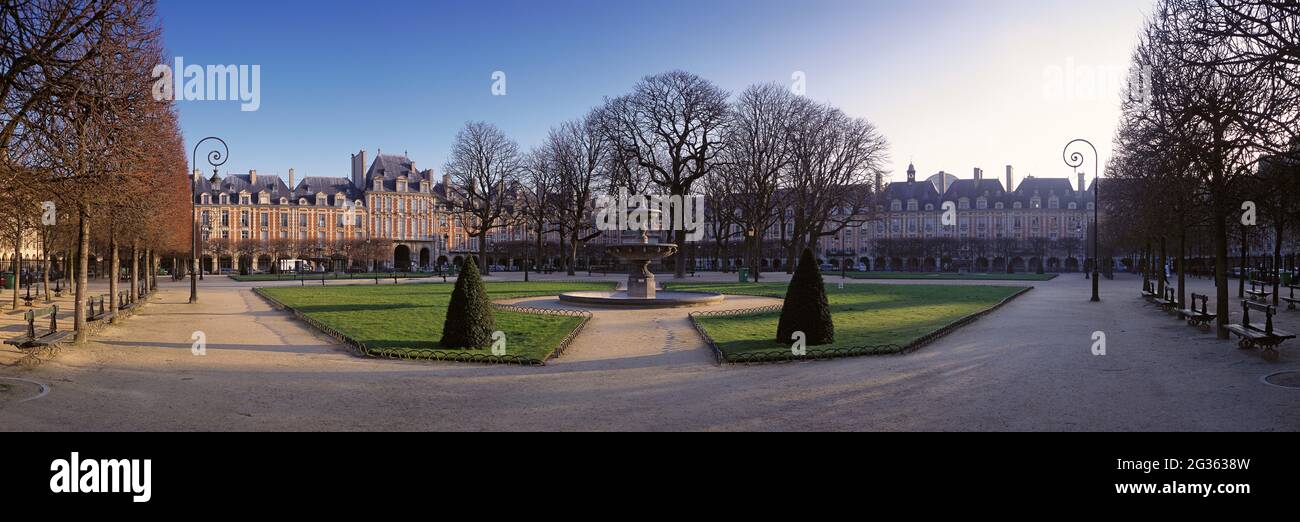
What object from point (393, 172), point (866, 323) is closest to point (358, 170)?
point (393, 172)

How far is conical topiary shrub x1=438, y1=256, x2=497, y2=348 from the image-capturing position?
1397 centimetres

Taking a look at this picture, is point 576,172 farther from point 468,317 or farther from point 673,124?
point 468,317

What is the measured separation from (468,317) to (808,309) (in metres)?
6.41

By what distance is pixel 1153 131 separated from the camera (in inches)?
638

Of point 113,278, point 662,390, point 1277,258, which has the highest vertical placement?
point 1277,258

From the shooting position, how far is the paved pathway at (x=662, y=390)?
7.95 metres

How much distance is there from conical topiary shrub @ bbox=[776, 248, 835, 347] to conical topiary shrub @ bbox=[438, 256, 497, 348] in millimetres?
5740

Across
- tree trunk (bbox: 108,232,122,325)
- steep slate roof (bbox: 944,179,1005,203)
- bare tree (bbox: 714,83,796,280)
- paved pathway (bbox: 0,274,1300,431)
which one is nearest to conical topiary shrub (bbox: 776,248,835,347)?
paved pathway (bbox: 0,274,1300,431)

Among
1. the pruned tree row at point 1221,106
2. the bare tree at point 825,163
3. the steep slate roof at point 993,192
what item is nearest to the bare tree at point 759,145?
the bare tree at point 825,163

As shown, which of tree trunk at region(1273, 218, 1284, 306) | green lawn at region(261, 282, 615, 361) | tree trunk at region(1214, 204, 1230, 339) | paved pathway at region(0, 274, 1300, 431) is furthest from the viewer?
tree trunk at region(1273, 218, 1284, 306)

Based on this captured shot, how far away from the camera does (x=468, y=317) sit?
14.0 meters

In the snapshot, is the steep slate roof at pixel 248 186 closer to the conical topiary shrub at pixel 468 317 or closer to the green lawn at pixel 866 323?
the green lawn at pixel 866 323

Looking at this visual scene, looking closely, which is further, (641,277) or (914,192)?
(914,192)

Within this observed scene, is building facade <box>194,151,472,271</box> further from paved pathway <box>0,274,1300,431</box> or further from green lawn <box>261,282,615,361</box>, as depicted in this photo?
paved pathway <box>0,274,1300,431</box>
